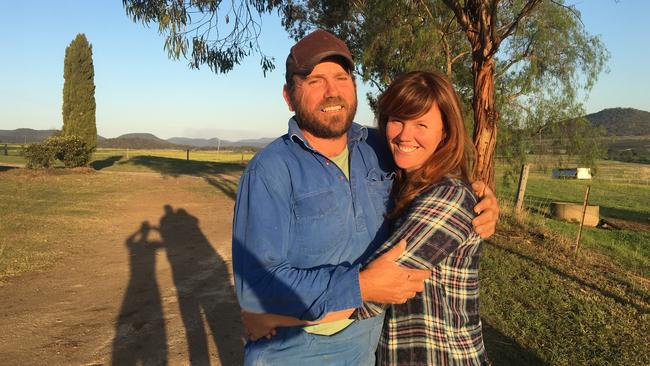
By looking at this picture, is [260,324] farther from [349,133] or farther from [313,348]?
[349,133]

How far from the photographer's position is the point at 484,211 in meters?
1.65

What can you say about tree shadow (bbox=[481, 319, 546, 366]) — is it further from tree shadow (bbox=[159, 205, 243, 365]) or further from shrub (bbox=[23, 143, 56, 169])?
shrub (bbox=[23, 143, 56, 169])

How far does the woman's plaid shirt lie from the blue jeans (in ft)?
0.38

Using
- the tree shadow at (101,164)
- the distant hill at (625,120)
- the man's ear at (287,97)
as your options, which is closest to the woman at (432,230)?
the man's ear at (287,97)

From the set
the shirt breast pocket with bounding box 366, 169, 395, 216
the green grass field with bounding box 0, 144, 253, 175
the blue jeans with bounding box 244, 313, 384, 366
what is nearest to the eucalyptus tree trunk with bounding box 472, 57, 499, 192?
the shirt breast pocket with bounding box 366, 169, 395, 216

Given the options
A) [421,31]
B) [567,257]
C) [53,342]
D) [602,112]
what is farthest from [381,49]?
[602,112]

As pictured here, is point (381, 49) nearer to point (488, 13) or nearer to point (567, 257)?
point (488, 13)

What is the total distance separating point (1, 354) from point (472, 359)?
14.2ft

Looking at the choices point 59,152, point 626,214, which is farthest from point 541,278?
point 59,152

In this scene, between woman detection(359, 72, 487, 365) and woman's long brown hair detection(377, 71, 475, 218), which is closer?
woman detection(359, 72, 487, 365)

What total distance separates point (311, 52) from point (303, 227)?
65 centimetres

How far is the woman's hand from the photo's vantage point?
4.97 ft

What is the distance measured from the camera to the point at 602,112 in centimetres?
16262

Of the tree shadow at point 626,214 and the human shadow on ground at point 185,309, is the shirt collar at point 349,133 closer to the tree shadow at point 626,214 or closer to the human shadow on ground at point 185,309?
the human shadow on ground at point 185,309
